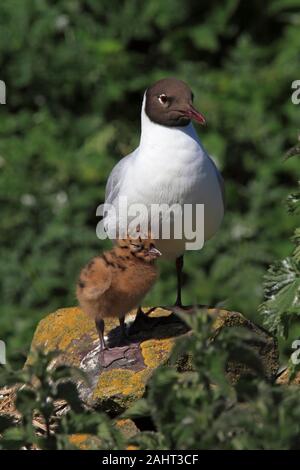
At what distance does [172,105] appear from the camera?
21.5ft

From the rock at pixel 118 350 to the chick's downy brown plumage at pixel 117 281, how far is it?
17cm

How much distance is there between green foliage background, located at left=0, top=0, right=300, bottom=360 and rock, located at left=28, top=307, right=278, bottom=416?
225 centimetres

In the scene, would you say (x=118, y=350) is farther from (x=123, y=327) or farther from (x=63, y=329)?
(x=63, y=329)

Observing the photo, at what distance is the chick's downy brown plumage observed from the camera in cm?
590

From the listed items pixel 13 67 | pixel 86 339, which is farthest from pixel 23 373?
pixel 13 67

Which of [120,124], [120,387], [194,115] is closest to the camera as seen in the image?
[120,387]

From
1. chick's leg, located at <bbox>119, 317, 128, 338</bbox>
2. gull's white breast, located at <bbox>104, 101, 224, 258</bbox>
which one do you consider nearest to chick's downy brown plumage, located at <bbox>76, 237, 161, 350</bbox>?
chick's leg, located at <bbox>119, 317, 128, 338</bbox>

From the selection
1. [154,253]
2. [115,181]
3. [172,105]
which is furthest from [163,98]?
[154,253]

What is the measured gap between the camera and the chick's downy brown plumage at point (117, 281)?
590 cm

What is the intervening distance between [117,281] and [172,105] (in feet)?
3.94

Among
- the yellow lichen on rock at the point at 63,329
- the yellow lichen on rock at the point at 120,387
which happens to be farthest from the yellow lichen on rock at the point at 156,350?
the yellow lichen on rock at the point at 63,329

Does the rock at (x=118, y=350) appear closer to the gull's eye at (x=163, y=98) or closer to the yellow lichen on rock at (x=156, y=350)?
the yellow lichen on rock at (x=156, y=350)

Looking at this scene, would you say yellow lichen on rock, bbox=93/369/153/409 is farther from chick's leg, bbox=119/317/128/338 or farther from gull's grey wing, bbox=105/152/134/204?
gull's grey wing, bbox=105/152/134/204
